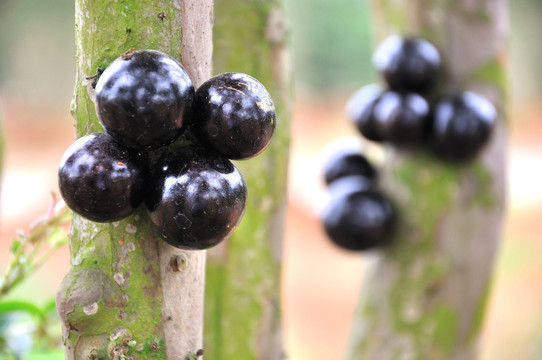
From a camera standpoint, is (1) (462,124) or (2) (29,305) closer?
(2) (29,305)

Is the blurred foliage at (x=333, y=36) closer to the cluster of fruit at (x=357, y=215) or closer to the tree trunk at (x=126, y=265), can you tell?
the cluster of fruit at (x=357, y=215)

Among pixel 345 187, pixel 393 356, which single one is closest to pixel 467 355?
pixel 393 356

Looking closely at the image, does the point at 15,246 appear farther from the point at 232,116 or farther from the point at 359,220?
the point at 359,220

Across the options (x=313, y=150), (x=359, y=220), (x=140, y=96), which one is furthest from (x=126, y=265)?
(x=313, y=150)

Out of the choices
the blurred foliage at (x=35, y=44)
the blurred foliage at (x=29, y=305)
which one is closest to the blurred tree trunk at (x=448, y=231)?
the blurred foliage at (x=29, y=305)

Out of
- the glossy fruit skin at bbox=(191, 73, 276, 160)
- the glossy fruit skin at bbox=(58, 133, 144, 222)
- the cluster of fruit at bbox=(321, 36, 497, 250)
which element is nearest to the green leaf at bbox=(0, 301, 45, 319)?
the glossy fruit skin at bbox=(58, 133, 144, 222)

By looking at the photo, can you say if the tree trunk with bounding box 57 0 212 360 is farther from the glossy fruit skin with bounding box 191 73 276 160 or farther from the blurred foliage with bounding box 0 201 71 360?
the blurred foliage with bounding box 0 201 71 360

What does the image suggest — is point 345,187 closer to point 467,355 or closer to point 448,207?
point 448,207
